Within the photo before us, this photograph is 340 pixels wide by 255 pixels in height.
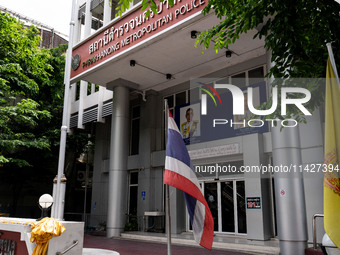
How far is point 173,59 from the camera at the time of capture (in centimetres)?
1516

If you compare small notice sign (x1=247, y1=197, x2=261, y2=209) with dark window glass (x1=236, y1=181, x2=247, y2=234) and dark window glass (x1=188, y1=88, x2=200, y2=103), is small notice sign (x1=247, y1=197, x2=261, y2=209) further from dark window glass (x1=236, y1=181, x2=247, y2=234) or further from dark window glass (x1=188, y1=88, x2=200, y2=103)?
dark window glass (x1=188, y1=88, x2=200, y2=103)

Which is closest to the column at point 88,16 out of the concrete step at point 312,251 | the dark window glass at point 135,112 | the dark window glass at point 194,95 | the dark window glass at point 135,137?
the dark window glass at point 135,112

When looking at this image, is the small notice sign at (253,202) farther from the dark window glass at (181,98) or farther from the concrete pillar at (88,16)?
the concrete pillar at (88,16)

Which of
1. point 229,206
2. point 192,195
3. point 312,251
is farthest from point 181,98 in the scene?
point 192,195

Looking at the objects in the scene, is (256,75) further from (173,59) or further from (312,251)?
(312,251)

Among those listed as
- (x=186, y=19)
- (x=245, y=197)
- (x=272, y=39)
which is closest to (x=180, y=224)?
(x=245, y=197)

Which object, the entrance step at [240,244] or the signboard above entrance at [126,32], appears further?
the signboard above entrance at [126,32]

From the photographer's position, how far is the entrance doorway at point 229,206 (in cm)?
1459

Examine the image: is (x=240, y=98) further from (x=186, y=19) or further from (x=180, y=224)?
(x=180, y=224)

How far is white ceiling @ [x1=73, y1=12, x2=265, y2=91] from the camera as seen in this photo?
13.0 metres

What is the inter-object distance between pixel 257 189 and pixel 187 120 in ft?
17.7

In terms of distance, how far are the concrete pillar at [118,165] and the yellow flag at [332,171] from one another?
567 inches

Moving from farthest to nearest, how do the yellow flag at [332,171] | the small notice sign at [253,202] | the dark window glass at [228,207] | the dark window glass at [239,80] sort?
Answer: the dark window glass at [239,80], the dark window glass at [228,207], the small notice sign at [253,202], the yellow flag at [332,171]

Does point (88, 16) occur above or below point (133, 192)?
above
